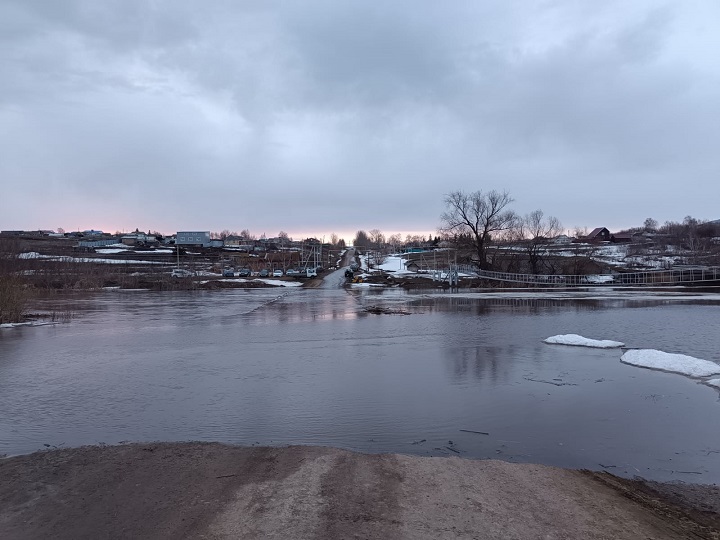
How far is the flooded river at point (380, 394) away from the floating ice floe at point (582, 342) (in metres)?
0.76

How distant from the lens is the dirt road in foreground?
483cm

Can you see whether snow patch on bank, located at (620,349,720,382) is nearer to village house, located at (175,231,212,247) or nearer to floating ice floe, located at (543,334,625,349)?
floating ice floe, located at (543,334,625,349)

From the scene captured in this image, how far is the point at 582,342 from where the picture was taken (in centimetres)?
1747

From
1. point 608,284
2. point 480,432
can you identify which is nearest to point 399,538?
point 480,432

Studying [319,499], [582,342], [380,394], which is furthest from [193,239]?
[319,499]

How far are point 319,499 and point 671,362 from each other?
11790mm

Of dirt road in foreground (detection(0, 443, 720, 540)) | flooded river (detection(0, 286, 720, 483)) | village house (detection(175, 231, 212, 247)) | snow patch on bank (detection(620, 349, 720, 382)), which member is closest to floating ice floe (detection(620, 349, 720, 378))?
snow patch on bank (detection(620, 349, 720, 382))

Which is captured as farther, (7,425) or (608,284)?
(608,284)

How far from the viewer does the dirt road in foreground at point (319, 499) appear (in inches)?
190

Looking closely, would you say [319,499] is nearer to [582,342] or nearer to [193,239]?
[582,342]

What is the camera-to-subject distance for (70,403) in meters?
10.5

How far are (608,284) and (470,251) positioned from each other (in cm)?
2162

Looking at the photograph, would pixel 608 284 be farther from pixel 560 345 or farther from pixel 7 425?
pixel 7 425

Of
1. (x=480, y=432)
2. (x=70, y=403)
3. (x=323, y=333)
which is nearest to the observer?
(x=480, y=432)
